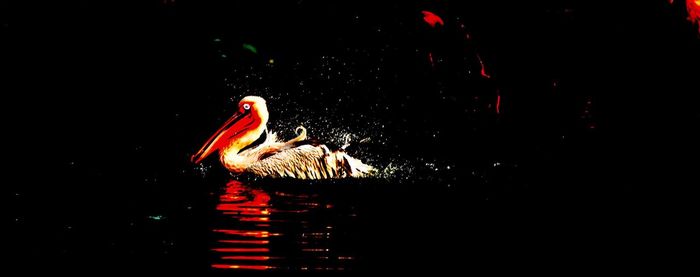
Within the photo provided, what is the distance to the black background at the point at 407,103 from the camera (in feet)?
23.3

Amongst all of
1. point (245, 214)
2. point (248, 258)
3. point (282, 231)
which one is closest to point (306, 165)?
point (245, 214)

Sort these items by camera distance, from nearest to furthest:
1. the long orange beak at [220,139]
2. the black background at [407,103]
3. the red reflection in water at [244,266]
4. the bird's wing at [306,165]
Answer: the red reflection in water at [244,266] → the black background at [407,103] → the bird's wing at [306,165] → the long orange beak at [220,139]

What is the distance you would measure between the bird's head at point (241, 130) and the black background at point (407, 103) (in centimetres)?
Answer: 30

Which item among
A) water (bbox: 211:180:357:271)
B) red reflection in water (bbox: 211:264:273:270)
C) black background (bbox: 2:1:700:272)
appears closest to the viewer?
red reflection in water (bbox: 211:264:273:270)

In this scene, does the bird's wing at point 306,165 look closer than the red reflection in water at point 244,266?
No

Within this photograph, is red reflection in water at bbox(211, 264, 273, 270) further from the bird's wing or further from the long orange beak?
the long orange beak

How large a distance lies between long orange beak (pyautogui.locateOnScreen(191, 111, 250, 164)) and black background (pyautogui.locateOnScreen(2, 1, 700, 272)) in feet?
0.67

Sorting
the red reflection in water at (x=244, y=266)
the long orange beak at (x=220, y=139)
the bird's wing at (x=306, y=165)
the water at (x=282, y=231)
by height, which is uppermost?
the long orange beak at (x=220, y=139)

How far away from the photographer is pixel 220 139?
9.52m

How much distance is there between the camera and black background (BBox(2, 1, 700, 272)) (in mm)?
7094

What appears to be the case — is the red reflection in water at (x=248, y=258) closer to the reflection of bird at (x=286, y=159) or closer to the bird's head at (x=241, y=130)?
the reflection of bird at (x=286, y=159)

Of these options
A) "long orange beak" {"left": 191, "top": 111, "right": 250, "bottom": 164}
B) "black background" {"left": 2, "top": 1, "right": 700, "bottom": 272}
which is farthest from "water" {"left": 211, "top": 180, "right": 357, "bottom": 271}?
"long orange beak" {"left": 191, "top": 111, "right": 250, "bottom": 164}

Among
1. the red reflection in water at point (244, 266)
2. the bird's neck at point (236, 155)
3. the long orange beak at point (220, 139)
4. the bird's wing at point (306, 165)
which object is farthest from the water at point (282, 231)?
the long orange beak at point (220, 139)

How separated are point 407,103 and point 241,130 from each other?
101 inches
